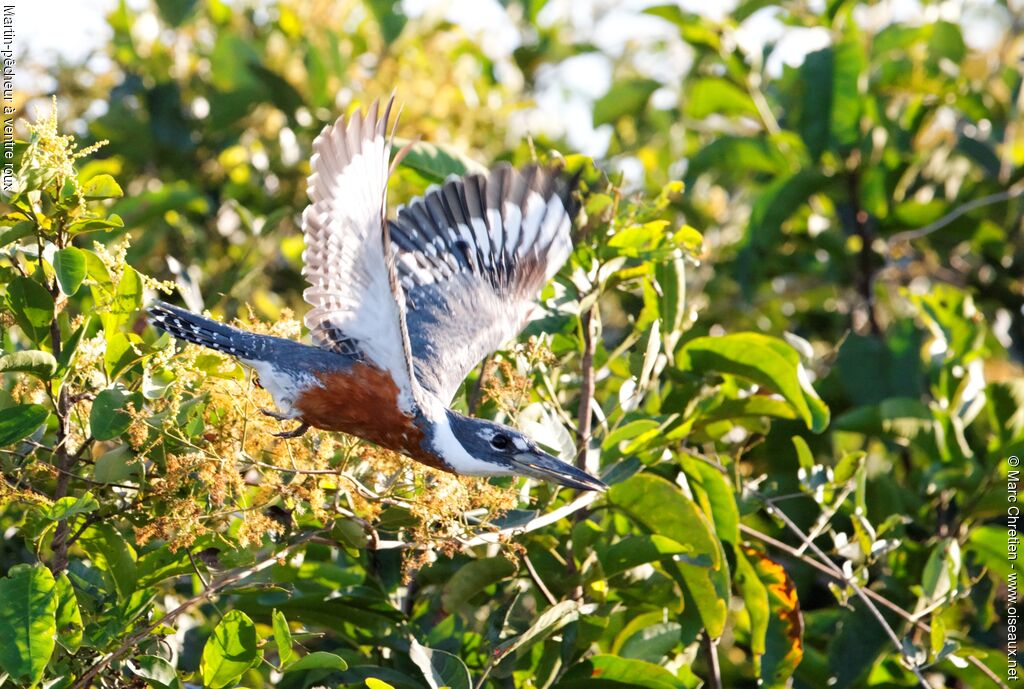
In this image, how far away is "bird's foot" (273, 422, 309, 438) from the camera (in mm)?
2871

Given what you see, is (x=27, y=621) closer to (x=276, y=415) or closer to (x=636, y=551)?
(x=276, y=415)

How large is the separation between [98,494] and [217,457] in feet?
1.14

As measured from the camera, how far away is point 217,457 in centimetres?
261

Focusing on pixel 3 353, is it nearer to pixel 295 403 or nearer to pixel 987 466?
pixel 295 403

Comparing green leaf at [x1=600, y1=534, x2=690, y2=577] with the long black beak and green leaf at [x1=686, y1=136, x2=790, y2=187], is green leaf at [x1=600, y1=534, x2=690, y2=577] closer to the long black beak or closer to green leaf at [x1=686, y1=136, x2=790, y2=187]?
the long black beak

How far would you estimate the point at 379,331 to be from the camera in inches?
121

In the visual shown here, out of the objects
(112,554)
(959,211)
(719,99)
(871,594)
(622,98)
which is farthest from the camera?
(622,98)

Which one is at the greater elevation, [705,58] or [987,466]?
[705,58]

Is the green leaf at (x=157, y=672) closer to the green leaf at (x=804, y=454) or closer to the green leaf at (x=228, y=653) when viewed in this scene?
the green leaf at (x=228, y=653)

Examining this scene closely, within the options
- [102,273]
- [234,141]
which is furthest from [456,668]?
[234,141]

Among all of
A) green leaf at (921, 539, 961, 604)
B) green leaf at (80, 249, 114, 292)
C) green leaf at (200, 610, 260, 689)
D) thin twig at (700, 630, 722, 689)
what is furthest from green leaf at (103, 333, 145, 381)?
green leaf at (921, 539, 961, 604)

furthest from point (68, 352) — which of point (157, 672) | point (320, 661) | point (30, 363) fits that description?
point (320, 661)

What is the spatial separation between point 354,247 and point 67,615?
1146mm

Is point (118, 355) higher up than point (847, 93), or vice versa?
point (118, 355)
